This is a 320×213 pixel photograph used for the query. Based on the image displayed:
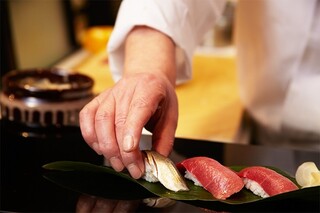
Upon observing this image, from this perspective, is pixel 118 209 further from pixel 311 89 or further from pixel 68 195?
pixel 311 89

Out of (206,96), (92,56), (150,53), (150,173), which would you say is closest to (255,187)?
(150,173)

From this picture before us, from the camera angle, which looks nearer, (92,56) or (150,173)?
(150,173)

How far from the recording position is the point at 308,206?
599mm

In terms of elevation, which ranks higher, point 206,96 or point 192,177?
point 192,177

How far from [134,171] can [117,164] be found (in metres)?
0.03

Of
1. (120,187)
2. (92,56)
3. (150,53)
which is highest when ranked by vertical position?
(150,53)

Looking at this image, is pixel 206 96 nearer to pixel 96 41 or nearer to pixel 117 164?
pixel 96 41

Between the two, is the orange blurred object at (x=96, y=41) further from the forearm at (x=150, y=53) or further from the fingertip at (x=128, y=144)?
the fingertip at (x=128, y=144)

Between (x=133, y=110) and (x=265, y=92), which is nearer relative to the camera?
(x=133, y=110)

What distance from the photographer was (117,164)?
0.65 metres

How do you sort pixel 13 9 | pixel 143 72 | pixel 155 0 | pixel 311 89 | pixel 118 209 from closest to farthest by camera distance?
pixel 118 209 < pixel 143 72 < pixel 155 0 < pixel 311 89 < pixel 13 9

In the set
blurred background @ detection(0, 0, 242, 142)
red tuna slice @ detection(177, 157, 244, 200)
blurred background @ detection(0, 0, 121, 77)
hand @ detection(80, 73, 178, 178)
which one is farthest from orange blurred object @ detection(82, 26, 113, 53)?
red tuna slice @ detection(177, 157, 244, 200)

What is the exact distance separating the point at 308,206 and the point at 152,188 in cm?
17

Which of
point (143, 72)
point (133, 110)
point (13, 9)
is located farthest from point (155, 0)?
point (13, 9)
